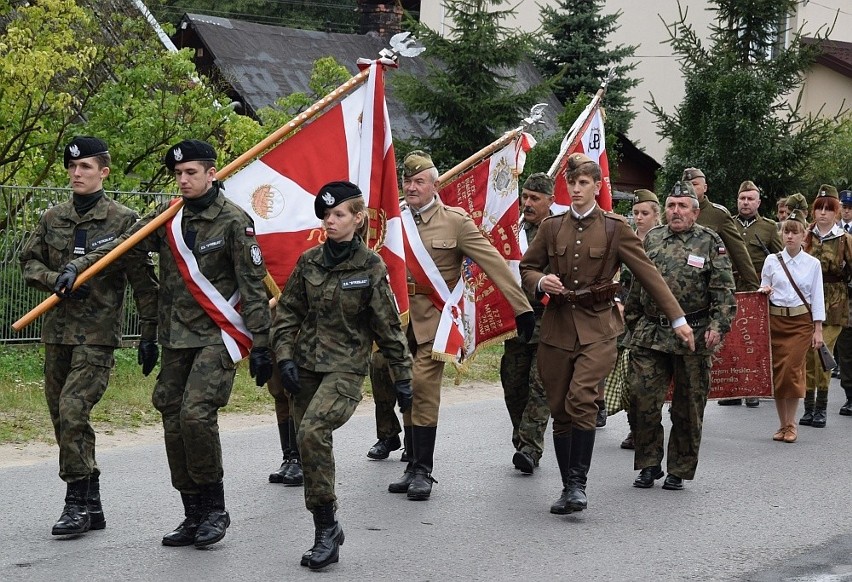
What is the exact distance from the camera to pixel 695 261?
9.12m

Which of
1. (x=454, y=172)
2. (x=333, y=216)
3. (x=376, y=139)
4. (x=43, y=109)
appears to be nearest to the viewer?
(x=333, y=216)

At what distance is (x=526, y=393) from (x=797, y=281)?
10.9ft

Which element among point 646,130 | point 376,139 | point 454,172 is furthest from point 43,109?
point 646,130

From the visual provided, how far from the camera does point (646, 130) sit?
141 ft

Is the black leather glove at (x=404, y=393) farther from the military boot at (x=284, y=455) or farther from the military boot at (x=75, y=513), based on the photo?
the military boot at (x=284, y=455)

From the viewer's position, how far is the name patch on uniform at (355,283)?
665 centimetres

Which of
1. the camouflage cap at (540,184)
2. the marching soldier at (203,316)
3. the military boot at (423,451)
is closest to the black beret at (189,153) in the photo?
the marching soldier at (203,316)

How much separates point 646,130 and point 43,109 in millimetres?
30187

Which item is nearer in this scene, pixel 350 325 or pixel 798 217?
pixel 350 325

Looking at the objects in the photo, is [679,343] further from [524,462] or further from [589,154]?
[589,154]

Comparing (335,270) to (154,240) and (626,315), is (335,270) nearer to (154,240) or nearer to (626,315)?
(154,240)

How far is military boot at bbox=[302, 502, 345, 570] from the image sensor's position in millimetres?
6449

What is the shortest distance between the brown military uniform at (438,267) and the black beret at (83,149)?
7.81 ft

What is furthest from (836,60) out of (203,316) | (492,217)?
(203,316)
